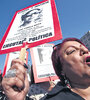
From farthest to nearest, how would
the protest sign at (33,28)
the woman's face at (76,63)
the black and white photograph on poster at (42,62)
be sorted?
the black and white photograph on poster at (42,62), the protest sign at (33,28), the woman's face at (76,63)

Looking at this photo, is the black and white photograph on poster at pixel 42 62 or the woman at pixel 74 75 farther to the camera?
the black and white photograph on poster at pixel 42 62

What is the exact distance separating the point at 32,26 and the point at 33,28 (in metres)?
0.06

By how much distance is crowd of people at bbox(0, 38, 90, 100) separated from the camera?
A: 0.67m

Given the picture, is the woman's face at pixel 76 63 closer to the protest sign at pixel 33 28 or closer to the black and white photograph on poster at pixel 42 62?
the protest sign at pixel 33 28

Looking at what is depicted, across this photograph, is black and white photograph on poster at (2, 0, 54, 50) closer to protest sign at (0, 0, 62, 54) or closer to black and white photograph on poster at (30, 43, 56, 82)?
protest sign at (0, 0, 62, 54)

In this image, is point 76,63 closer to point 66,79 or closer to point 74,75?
point 74,75

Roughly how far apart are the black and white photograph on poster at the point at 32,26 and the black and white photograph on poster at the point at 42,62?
124 cm

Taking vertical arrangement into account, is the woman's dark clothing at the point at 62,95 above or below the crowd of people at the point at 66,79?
below

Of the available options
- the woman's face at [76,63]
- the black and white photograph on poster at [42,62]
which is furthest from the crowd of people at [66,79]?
the black and white photograph on poster at [42,62]

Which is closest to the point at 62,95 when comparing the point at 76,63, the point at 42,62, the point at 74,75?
the point at 74,75

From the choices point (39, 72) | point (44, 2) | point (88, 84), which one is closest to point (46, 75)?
point (39, 72)

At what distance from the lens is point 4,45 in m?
1.31

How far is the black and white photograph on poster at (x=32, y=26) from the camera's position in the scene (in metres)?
1.19

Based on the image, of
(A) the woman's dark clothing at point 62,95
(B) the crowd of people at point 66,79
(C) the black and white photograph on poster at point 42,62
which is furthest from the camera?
(C) the black and white photograph on poster at point 42,62
